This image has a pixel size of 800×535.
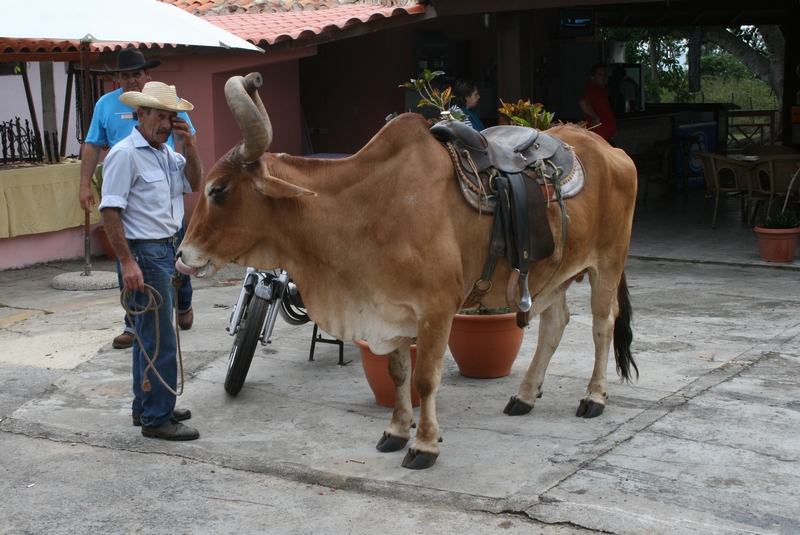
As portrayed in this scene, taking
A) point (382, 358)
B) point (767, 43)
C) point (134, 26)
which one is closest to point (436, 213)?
point (382, 358)

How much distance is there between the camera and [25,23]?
7531 millimetres

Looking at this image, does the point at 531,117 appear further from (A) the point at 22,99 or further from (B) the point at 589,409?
(A) the point at 22,99

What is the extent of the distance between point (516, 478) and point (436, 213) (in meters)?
1.38

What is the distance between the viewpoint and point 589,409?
535 centimetres

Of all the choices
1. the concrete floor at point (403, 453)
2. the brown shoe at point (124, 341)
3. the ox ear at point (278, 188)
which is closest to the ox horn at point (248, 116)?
the ox ear at point (278, 188)

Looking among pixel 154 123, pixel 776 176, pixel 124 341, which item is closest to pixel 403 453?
pixel 154 123

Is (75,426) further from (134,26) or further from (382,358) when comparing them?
(134,26)

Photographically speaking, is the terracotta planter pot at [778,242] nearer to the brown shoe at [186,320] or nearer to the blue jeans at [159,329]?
the brown shoe at [186,320]

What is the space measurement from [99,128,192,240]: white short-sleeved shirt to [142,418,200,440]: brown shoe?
1.10 metres

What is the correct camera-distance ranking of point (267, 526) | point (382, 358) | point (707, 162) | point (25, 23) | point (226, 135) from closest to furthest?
point (267, 526), point (382, 358), point (25, 23), point (226, 135), point (707, 162)

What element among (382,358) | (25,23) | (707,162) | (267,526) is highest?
(25,23)

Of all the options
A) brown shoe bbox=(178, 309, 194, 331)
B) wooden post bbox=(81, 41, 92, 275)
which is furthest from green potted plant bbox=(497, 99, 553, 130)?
wooden post bbox=(81, 41, 92, 275)

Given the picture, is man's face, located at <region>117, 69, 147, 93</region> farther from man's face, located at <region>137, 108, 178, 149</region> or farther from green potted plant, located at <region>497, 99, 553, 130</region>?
green potted plant, located at <region>497, 99, 553, 130</region>

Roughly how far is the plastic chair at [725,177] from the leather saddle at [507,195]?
6990mm
